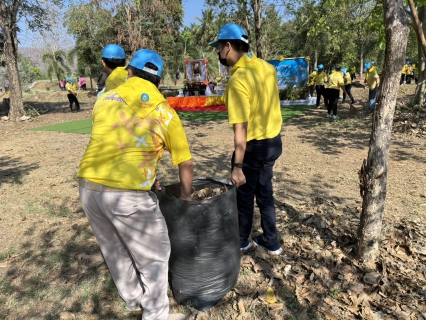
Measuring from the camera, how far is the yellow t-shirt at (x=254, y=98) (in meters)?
2.31

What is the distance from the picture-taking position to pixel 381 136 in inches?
94.2

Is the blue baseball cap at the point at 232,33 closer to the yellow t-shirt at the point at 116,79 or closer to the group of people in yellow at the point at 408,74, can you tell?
the yellow t-shirt at the point at 116,79

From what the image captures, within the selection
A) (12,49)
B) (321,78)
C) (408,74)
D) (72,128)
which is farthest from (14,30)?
(408,74)

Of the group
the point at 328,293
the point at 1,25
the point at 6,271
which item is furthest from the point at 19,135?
the point at 328,293

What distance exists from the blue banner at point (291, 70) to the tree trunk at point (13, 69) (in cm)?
1242

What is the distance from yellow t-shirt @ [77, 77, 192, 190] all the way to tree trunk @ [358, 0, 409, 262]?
1.50m

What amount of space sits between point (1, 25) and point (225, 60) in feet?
45.2

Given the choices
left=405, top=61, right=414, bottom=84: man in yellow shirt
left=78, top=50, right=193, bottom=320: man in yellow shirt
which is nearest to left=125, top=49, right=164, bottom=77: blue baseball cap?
left=78, top=50, right=193, bottom=320: man in yellow shirt

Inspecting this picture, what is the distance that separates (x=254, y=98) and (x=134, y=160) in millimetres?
1066

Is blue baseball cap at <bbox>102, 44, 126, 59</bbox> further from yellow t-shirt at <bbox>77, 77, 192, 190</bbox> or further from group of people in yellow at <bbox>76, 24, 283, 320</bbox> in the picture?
yellow t-shirt at <bbox>77, 77, 192, 190</bbox>

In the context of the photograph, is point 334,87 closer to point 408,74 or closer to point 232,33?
point 232,33

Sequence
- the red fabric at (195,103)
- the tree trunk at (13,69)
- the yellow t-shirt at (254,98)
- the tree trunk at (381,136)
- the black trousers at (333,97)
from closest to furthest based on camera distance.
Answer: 1. the tree trunk at (381,136)
2. the yellow t-shirt at (254,98)
3. the black trousers at (333,97)
4. the tree trunk at (13,69)
5. the red fabric at (195,103)

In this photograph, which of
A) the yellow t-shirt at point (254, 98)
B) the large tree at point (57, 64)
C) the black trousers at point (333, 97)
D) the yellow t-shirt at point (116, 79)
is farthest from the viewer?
the large tree at point (57, 64)

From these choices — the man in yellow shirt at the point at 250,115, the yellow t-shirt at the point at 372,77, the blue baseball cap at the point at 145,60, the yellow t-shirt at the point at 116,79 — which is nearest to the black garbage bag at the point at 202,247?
the man in yellow shirt at the point at 250,115
